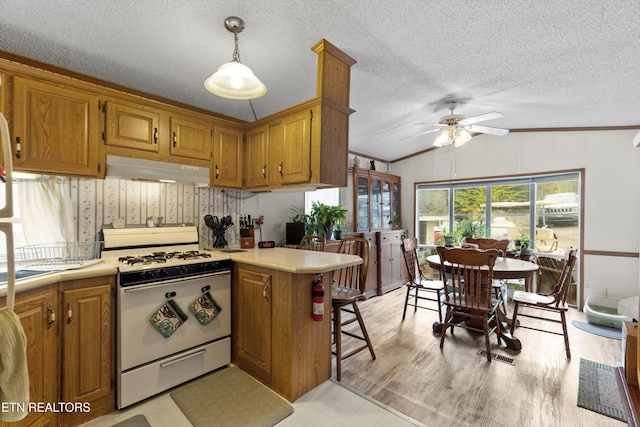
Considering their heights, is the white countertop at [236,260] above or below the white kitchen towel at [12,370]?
above

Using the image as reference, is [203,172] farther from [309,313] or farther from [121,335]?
[309,313]

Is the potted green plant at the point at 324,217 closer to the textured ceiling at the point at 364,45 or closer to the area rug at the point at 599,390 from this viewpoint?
the textured ceiling at the point at 364,45

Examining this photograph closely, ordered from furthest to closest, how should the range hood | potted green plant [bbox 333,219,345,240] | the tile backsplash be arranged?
potted green plant [bbox 333,219,345,240] → the tile backsplash → the range hood

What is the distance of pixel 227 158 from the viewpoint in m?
2.90

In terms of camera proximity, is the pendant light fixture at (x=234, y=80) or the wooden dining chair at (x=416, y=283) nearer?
the pendant light fixture at (x=234, y=80)

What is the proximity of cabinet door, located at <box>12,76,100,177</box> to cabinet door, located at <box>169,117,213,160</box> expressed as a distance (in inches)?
21.5

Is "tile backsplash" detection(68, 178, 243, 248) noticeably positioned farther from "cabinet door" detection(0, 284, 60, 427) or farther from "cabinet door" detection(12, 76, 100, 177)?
"cabinet door" detection(0, 284, 60, 427)

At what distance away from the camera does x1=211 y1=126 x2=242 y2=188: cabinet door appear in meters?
2.81

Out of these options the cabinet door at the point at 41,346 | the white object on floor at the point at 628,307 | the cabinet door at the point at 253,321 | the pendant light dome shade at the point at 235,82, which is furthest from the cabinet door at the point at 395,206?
the cabinet door at the point at 41,346

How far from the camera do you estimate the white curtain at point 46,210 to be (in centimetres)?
204

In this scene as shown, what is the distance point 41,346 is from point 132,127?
1.59m

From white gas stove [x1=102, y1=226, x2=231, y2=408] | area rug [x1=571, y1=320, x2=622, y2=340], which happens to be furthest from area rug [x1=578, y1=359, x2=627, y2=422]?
white gas stove [x1=102, y1=226, x2=231, y2=408]

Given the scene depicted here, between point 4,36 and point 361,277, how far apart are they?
9.72 ft

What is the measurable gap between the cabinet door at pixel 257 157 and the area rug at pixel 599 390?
9.81ft
